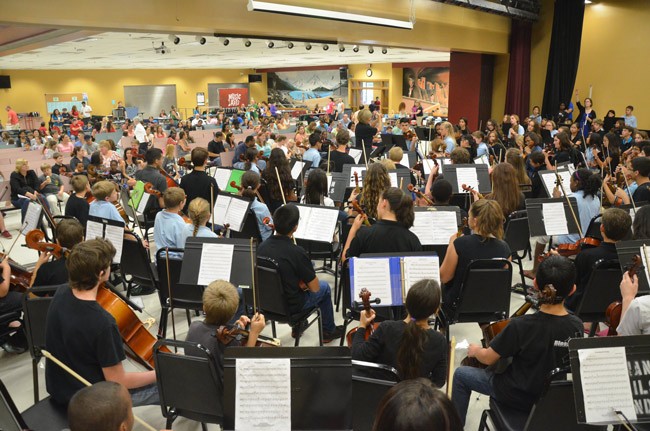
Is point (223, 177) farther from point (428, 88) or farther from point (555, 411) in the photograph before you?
point (428, 88)

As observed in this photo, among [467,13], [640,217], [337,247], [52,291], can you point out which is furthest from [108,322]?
[467,13]

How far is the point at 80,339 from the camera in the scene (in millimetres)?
2555

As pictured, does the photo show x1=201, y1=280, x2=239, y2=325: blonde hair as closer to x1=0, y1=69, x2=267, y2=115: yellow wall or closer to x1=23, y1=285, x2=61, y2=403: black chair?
x1=23, y1=285, x2=61, y2=403: black chair

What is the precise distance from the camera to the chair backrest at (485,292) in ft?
12.2

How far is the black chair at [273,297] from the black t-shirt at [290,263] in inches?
2.6

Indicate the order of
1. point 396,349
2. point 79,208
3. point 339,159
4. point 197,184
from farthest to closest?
1. point 339,159
2. point 197,184
3. point 79,208
4. point 396,349

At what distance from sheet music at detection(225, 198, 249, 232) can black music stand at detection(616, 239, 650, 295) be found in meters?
3.23

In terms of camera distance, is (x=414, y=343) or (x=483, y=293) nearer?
(x=414, y=343)

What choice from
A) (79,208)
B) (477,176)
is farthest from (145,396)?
(477,176)

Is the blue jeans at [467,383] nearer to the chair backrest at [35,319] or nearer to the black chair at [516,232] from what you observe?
the black chair at [516,232]

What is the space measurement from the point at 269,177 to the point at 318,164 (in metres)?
2.39

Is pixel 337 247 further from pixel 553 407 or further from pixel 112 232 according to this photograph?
pixel 553 407

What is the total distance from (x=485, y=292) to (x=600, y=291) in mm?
853

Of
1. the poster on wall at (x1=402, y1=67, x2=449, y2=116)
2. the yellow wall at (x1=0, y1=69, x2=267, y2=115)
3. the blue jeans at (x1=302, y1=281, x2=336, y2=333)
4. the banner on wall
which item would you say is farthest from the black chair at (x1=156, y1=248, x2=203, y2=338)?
the banner on wall
